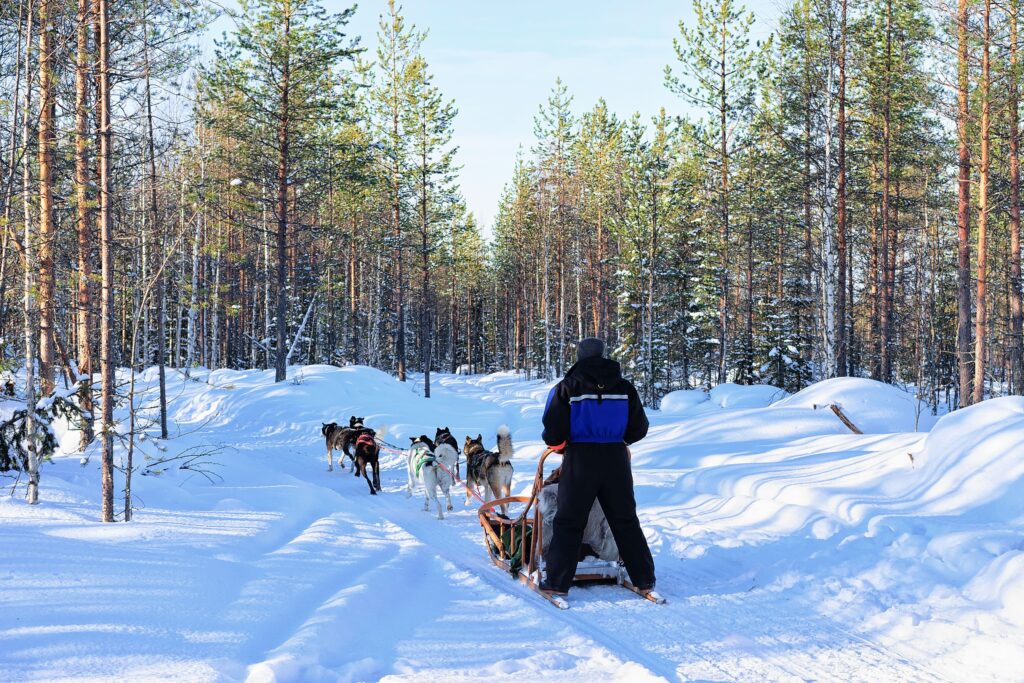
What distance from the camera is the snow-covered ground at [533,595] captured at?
156 inches

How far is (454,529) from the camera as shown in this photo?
8.10 metres

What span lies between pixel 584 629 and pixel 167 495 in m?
5.79

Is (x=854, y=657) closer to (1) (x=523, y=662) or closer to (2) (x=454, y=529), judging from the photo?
(1) (x=523, y=662)

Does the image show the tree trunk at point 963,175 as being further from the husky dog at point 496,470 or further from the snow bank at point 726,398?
the husky dog at point 496,470

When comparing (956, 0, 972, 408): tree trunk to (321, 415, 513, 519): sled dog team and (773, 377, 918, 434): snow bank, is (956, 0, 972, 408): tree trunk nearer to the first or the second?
(773, 377, 918, 434): snow bank

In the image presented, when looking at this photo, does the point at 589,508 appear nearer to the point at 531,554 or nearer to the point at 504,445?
the point at 531,554

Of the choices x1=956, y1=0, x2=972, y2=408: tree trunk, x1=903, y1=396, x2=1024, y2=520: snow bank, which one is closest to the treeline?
x1=956, y1=0, x2=972, y2=408: tree trunk

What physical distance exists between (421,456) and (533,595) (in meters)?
4.51

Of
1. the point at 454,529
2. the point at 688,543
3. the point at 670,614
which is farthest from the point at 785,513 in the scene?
the point at 454,529

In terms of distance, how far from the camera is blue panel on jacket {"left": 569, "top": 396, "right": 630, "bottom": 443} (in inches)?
208

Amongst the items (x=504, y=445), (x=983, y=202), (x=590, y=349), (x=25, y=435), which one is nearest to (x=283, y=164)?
(x=25, y=435)

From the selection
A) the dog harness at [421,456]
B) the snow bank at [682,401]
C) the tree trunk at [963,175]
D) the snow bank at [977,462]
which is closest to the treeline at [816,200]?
the tree trunk at [963,175]

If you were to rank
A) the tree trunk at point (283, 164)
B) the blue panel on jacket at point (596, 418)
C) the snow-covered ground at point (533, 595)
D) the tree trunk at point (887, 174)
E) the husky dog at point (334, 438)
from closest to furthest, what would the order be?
the snow-covered ground at point (533, 595) → the blue panel on jacket at point (596, 418) → the husky dog at point (334, 438) → the tree trunk at point (887, 174) → the tree trunk at point (283, 164)

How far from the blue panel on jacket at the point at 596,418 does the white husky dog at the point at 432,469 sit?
13.4 feet
